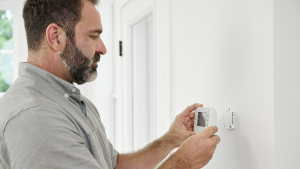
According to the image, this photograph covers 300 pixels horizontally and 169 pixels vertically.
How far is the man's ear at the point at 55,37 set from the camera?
74cm

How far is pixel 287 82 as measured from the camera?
23.9 inches

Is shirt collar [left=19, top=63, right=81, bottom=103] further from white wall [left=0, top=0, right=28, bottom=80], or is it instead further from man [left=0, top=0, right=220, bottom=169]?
white wall [left=0, top=0, right=28, bottom=80]

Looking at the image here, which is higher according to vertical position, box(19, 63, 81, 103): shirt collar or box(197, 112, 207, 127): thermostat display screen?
box(19, 63, 81, 103): shirt collar

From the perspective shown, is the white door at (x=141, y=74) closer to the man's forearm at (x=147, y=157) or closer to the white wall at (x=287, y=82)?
the man's forearm at (x=147, y=157)

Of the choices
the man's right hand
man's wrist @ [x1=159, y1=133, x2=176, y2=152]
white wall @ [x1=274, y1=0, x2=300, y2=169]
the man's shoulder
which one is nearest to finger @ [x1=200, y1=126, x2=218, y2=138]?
the man's right hand

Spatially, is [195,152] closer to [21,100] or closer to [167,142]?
[167,142]

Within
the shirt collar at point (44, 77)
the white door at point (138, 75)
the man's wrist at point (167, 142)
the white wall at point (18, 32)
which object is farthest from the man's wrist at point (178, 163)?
the white wall at point (18, 32)

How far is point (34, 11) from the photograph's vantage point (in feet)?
2.49

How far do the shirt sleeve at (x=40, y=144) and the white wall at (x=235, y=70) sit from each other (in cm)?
41

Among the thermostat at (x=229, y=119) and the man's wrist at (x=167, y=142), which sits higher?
the thermostat at (x=229, y=119)

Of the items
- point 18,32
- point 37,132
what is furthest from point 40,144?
point 18,32

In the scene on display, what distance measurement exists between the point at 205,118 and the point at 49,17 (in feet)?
1.80

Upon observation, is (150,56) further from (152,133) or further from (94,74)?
(94,74)

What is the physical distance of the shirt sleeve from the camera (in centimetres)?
53
